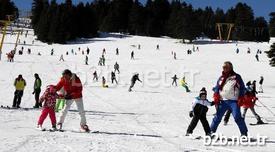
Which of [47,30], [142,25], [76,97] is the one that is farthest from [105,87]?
[142,25]

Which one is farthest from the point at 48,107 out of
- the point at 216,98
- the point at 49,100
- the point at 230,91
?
the point at 230,91

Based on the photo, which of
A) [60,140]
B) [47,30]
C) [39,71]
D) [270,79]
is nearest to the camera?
[60,140]

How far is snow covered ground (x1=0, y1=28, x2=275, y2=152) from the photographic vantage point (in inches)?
377

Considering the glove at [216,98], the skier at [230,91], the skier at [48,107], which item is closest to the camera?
the skier at [230,91]

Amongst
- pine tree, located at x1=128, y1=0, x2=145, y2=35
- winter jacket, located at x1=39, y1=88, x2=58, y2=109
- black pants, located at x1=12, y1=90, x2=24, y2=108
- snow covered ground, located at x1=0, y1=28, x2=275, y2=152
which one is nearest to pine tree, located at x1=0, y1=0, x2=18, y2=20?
pine tree, located at x1=128, y1=0, x2=145, y2=35

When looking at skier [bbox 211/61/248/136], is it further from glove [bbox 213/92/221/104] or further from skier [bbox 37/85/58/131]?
skier [bbox 37/85/58/131]

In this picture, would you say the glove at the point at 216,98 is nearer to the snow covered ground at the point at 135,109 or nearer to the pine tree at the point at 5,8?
the snow covered ground at the point at 135,109

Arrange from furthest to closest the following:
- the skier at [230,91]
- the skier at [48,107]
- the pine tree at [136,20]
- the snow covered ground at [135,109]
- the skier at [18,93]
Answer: the pine tree at [136,20]
the skier at [18,93]
the skier at [48,107]
the skier at [230,91]
the snow covered ground at [135,109]

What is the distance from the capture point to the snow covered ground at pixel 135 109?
31.4 feet

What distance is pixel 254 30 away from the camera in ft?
382

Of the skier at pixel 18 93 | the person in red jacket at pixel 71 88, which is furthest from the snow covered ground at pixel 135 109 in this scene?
the skier at pixel 18 93

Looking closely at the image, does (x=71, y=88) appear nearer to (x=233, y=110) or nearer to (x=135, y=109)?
(x=233, y=110)

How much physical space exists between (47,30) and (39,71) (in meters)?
54.1

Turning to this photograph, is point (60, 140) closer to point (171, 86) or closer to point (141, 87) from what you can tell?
point (141, 87)
